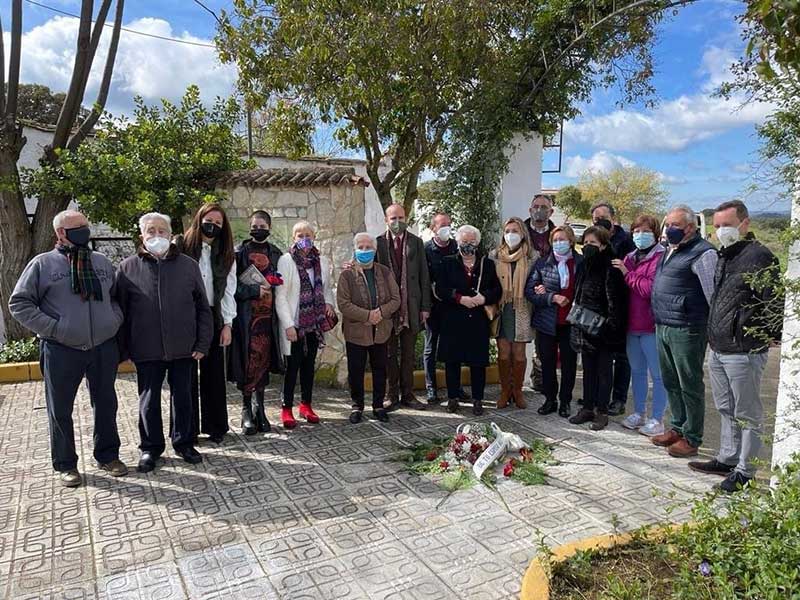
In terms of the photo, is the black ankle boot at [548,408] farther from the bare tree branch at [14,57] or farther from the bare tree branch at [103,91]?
the bare tree branch at [14,57]

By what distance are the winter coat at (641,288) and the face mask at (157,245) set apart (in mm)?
3920

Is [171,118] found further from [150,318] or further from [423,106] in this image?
[150,318]

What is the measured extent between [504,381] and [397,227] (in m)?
1.93

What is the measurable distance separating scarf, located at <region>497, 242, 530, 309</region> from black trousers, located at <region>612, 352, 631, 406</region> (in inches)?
48.6

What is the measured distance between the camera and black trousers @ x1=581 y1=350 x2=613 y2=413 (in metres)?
5.29

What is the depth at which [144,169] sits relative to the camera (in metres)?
6.76

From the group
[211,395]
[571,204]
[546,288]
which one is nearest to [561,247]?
[546,288]

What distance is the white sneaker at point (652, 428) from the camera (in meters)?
5.12

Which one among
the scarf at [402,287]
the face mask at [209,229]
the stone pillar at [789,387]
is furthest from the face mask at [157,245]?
the stone pillar at [789,387]

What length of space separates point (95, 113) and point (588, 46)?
6610mm

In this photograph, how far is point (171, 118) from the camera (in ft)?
24.7

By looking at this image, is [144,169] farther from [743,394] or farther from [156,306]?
[743,394]

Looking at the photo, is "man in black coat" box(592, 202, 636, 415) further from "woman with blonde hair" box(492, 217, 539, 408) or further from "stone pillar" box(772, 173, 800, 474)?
"stone pillar" box(772, 173, 800, 474)

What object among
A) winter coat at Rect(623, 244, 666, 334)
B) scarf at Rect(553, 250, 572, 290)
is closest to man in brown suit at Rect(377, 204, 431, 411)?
scarf at Rect(553, 250, 572, 290)
